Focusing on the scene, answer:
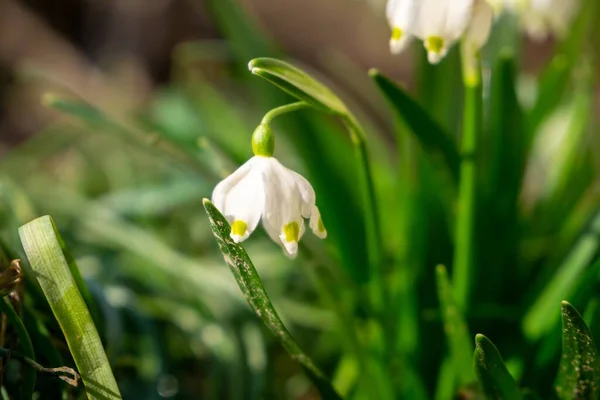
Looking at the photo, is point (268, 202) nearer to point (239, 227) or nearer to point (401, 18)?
point (239, 227)

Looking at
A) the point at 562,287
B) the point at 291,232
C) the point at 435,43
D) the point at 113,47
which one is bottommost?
the point at 113,47

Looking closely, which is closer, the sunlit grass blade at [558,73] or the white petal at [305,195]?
the white petal at [305,195]

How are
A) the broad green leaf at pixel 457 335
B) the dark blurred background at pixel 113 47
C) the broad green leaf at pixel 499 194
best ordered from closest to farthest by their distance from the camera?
the broad green leaf at pixel 457 335, the broad green leaf at pixel 499 194, the dark blurred background at pixel 113 47

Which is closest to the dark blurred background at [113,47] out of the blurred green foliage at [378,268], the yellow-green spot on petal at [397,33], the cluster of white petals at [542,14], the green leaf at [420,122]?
the blurred green foliage at [378,268]

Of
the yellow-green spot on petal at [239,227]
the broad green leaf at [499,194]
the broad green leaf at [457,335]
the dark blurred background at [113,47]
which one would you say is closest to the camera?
the yellow-green spot on petal at [239,227]

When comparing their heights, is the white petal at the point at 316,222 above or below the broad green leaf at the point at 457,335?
above

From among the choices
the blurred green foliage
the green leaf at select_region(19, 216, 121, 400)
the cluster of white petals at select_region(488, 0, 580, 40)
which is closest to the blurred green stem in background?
the blurred green foliage

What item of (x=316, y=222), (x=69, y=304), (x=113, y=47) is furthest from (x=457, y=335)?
(x=113, y=47)

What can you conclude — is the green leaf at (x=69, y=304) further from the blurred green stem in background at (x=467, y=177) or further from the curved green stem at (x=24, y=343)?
the blurred green stem in background at (x=467, y=177)
